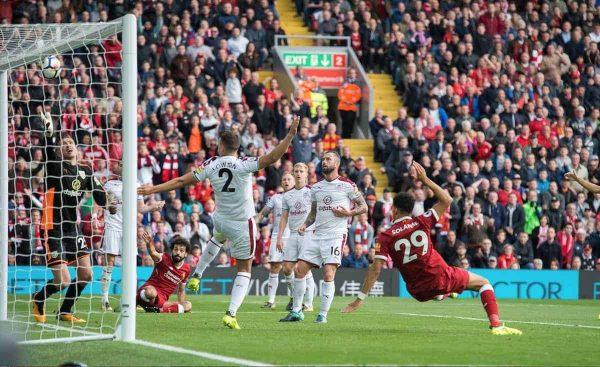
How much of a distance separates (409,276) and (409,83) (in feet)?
68.9

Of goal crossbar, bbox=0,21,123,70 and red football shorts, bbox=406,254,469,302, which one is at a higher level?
goal crossbar, bbox=0,21,123,70

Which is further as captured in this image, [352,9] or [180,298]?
[352,9]

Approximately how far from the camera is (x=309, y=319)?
16.5 metres

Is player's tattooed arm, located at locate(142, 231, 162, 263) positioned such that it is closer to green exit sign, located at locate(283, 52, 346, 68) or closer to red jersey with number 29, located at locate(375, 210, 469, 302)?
red jersey with number 29, located at locate(375, 210, 469, 302)

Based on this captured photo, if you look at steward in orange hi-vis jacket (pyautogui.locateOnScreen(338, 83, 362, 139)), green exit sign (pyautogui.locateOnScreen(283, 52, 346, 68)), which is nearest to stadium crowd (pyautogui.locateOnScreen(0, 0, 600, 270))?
green exit sign (pyautogui.locateOnScreen(283, 52, 346, 68))

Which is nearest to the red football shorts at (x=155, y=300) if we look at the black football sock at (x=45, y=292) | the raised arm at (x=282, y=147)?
the black football sock at (x=45, y=292)

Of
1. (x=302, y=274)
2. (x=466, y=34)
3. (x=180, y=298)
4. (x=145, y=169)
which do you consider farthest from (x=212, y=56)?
(x=302, y=274)

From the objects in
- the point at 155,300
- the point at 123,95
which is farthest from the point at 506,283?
the point at 123,95

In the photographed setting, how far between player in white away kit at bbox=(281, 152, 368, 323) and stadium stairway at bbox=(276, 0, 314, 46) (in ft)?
63.2

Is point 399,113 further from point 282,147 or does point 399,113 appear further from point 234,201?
point 282,147

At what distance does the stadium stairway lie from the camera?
119 feet

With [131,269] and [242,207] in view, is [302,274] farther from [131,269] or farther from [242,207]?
[131,269]

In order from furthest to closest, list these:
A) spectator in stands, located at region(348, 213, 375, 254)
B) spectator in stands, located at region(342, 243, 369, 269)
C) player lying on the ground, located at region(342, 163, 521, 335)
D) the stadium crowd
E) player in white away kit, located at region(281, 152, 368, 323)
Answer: spectator in stands, located at region(348, 213, 375, 254), spectator in stands, located at region(342, 243, 369, 269), the stadium crowd, player in white away kit, located at region(281, 152, 368, 323), player lying on the ground, located at region(342, 163, 521, 335)

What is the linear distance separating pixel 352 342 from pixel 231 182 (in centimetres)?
288
